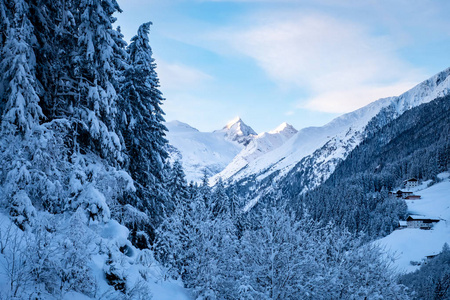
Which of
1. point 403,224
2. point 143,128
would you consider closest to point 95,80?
point 143,128

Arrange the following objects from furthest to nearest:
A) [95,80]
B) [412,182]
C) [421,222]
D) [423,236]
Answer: [412,182] < [421,222] < [423,236] < [95,80]

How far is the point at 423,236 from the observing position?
65.2 meters

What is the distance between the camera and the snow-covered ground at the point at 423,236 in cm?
5472

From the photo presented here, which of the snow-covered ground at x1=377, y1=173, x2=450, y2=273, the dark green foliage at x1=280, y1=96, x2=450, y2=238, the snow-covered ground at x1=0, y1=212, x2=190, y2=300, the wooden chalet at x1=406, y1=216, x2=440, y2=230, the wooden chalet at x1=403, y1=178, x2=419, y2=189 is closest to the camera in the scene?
the snow-covered ground at x1=0, y1=212, x2=190, y2=300

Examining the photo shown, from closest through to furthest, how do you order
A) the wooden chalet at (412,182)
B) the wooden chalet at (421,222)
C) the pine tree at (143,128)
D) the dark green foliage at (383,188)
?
the pine tree at (143,128) → the wooden chalet at (421,222) → the dark green foliage at (383,188) → the wooden chalet at (412,182)

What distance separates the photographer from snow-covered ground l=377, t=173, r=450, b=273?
54719 mm

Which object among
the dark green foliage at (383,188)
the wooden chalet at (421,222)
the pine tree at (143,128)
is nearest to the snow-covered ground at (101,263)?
the pine tree at (143,128)

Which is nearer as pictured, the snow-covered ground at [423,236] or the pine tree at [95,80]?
the pine tree at [95,80]

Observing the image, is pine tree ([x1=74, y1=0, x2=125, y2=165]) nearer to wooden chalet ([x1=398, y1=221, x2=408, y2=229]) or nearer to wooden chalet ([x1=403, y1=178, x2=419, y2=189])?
wooden chalet ([x1=398, y1=221, x2=408, y2=229])

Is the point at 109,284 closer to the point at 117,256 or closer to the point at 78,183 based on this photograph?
the point at 117,256

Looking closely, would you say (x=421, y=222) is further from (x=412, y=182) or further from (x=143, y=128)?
(x=143, y=128)

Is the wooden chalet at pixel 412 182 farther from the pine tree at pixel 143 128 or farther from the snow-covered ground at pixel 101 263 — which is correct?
the snow-covered ground at pixel 101 263

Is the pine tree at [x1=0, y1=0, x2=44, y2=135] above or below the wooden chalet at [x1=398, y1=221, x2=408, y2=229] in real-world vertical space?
above

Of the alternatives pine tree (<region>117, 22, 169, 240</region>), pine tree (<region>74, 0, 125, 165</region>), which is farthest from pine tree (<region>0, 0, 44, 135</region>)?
pine tree (<region>117, 22, 169, 240</region>)
